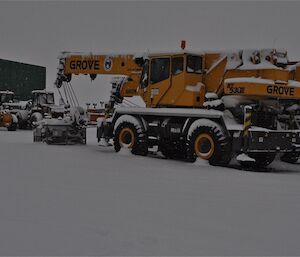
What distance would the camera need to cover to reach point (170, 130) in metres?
12.0

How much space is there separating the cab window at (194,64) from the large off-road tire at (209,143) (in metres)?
1.59

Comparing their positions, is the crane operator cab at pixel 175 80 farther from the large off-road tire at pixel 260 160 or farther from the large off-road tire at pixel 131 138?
the large off-road tire at pixel 260 160

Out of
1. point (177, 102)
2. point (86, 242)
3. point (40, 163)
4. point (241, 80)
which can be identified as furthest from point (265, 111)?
point (86, 242)

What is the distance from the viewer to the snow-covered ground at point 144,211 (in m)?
4.59

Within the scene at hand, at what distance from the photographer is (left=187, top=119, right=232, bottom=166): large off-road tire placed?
10.6m

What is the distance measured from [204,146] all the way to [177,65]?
239 cm

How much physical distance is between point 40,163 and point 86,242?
19.0 ft

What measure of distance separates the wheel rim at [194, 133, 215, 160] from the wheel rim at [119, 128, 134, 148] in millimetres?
2256

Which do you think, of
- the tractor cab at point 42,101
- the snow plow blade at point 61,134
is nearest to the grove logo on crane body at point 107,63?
the snow plow blade at point 61,134

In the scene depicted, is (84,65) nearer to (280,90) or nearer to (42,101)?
(280,90)

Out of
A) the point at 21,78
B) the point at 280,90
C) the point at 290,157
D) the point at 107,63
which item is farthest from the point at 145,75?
the point at 21,78

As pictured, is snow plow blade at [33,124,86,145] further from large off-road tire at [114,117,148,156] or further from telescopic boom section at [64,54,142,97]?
large off-road tire at [114,117,148,156]

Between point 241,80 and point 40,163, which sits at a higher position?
point 241,80

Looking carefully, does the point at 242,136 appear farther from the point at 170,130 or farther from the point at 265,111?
the point at 170,130
